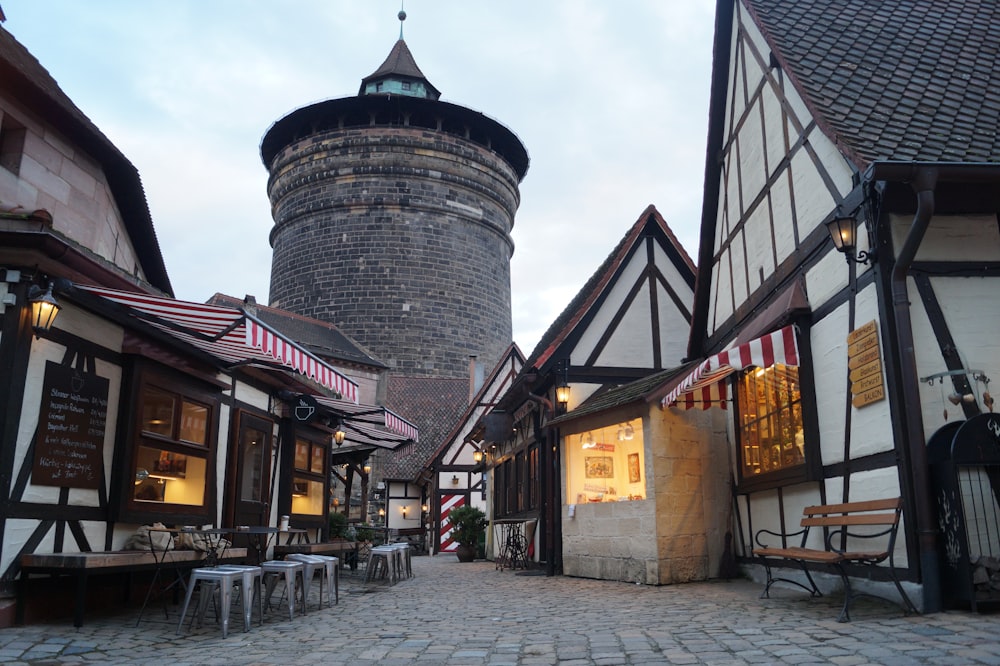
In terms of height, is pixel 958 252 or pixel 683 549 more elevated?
pixel 958 252

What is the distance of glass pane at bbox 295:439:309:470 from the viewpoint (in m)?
10.8

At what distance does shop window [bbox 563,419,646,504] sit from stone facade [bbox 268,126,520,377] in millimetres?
20248

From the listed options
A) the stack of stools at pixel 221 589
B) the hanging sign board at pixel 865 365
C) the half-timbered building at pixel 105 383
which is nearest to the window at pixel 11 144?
the half-timbered building at pixel 105 383

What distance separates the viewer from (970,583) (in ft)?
16.9

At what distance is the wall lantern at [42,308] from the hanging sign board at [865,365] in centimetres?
602

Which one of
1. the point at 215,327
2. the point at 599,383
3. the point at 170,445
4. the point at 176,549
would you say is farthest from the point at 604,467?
the point at 215,327

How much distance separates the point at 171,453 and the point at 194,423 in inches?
19.5

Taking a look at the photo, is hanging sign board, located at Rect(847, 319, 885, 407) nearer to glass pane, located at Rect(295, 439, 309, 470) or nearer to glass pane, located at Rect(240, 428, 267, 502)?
glass pane, located at Rect(240, 428, 267, 502)

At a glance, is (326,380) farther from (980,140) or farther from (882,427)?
(980,140)

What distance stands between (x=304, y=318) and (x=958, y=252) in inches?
1036

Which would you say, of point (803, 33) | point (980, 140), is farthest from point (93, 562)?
point (803, 33)

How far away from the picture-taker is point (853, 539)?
632cm

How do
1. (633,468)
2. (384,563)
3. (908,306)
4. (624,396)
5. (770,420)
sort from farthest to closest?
1. (633,468)
2. (384,563)
3. (624,396)
4. (770,420)
5. (908,306)

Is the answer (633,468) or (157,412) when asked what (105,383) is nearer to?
(157,412)
